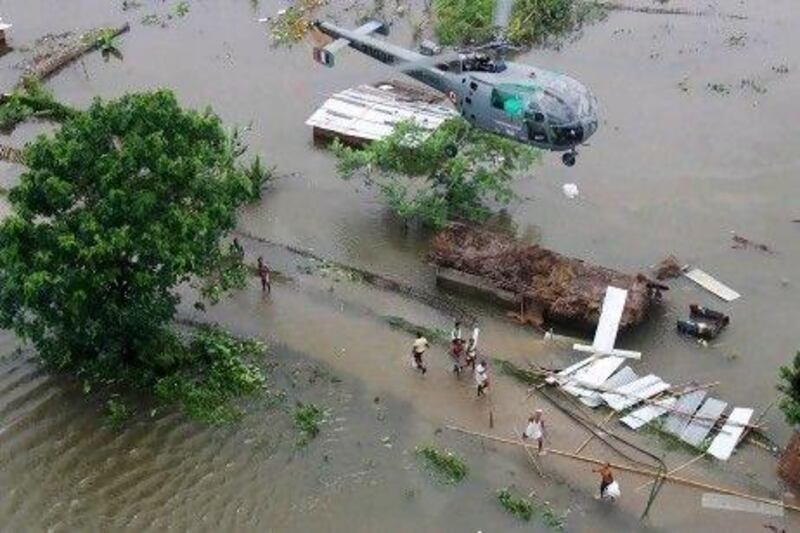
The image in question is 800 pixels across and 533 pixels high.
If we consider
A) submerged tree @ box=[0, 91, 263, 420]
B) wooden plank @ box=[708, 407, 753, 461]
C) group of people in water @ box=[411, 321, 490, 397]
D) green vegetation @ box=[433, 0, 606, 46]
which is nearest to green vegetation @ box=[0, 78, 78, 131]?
submerged tree @ box=[0, 91, 263, 420]

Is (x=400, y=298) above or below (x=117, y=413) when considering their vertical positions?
below

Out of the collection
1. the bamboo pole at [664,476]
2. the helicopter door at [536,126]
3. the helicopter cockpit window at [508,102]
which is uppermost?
the helicopter cockpit window at [508,102]

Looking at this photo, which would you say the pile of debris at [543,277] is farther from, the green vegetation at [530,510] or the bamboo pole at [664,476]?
the green vegetation at [530,510]

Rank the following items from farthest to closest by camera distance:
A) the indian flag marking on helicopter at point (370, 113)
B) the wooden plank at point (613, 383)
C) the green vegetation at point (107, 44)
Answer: the green vegetation at point (107, 44) → the indian flag marking on helicopter at point (370, 113) → the wooden plank at point (613, 383)

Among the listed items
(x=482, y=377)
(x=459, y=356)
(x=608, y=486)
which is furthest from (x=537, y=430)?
(x=459, y=356)

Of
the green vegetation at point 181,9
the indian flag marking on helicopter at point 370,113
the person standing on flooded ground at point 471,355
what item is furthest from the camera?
the green vegetation at point 181,9

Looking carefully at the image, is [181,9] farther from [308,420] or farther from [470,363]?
[308,420]

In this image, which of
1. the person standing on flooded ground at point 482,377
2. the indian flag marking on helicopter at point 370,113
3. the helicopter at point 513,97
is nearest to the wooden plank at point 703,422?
the person standing on flooded ground at point 482,377
